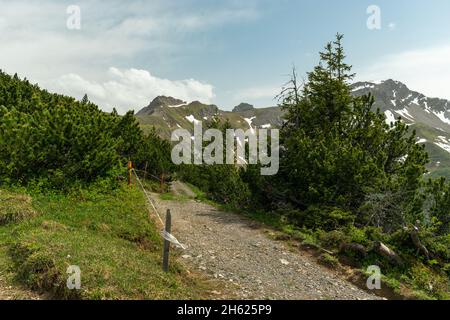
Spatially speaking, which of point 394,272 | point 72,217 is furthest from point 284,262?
point 72,217

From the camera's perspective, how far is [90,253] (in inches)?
392

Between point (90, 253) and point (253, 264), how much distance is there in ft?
18.3

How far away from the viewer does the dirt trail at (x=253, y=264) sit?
10531mm

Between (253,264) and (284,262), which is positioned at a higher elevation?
(253,264)

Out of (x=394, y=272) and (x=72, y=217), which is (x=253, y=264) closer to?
(x=394, y=272)

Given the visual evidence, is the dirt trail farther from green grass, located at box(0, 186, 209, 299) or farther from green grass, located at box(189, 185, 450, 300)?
green grass, located at box(0, 186, 209, 299)

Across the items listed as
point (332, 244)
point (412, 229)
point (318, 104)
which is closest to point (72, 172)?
point (332, 244)

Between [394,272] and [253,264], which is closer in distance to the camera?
[253,264]

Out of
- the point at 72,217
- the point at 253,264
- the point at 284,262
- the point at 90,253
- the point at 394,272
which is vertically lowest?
the point at 394,272

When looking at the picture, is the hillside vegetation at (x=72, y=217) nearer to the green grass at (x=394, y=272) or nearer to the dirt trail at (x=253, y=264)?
the dirt trail at (x=253, y=264)

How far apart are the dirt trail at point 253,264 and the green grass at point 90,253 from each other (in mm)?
1308

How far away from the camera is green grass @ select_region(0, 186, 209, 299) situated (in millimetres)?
8500

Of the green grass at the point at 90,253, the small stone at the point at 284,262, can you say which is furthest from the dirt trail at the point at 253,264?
the green grass at the point at 90,253
